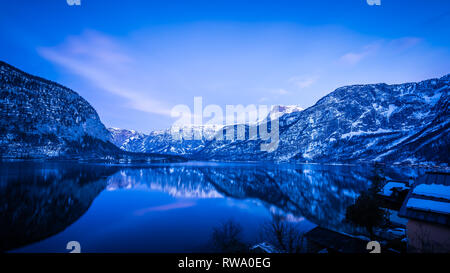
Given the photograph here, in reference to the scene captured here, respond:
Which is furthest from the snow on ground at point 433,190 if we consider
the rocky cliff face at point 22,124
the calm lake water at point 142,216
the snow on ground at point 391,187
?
the rocky cliff face at point 22,124

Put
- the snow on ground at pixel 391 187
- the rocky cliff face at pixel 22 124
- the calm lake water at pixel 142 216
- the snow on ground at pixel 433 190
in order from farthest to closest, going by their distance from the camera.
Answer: the rocky cliff face at pixel 22 124, the snow on ground at pixel 391 187, the calm lake water at pixel 142 216, the snow on ground at pixel 433 190

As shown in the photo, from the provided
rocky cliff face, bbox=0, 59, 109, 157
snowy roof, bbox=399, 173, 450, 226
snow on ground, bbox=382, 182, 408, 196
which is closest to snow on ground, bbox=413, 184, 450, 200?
snowy roof, bbox=399, 173, 450, 226

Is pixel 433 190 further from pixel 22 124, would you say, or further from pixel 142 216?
pixel 22 124

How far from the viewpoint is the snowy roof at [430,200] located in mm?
9492

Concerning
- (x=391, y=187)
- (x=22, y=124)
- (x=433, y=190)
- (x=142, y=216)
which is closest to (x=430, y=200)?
(x=433, y=190)

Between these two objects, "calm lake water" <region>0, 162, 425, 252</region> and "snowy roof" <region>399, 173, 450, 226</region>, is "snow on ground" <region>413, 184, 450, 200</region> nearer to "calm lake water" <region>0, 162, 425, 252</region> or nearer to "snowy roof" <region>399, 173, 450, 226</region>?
"snowy roof" <region>399, 173, 450, 226</region>

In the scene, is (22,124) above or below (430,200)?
above

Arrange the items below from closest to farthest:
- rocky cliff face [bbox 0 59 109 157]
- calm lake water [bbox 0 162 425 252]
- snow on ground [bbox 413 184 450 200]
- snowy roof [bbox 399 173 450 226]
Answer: snowy roof [bbox 399 173 450 226]
snow on ground [bbox 413 184 450 200]
calm lake water [bbox 0 162 425 252]
rocky cliff face [bbox 0 59 109 157]

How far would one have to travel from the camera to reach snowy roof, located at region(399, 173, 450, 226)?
374 inches

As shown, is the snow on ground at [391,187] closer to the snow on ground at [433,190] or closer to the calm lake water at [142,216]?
the calm lake water at [142,216]

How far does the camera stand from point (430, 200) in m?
10.7

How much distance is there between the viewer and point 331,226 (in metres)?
32.2
